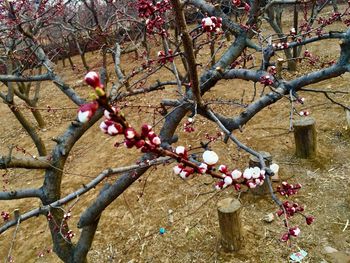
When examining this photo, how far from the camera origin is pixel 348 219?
4.73 metres

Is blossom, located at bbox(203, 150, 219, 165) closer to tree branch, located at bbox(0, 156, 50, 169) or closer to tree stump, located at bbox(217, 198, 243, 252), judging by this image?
tree branch, located at bbox(0, 156, 50, 169)

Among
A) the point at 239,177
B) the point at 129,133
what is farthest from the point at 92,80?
the point at 239,177

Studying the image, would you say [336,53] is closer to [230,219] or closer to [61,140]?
[230,219]

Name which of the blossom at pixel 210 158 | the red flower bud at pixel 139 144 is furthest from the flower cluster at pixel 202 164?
the red flower bud at pixel 139 144

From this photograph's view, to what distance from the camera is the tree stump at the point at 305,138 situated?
598 cm

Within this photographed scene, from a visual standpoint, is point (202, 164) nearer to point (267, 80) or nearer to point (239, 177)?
point (239, 177)

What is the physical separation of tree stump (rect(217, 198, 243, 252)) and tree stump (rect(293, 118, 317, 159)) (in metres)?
2.22

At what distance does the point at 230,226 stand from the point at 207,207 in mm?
1120

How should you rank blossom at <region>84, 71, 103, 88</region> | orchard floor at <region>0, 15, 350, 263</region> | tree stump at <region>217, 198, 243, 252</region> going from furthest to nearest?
1. orchard floor at <region>0, 15, 350, 263</region>
2. tree stump at <region>217, 198, 243, 252</region>
3. blossom at <region>84, 71, 103, 88</region>

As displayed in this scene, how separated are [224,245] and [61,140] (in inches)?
105

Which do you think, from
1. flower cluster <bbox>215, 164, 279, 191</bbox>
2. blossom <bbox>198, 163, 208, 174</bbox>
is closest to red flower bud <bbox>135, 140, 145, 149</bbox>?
blossom <bbox>198, 163, 208, 174</bbox>

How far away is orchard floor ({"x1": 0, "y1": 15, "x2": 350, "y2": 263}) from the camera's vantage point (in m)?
4.60

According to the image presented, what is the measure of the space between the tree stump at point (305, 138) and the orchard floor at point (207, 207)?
17cm

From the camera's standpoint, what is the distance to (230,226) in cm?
443
